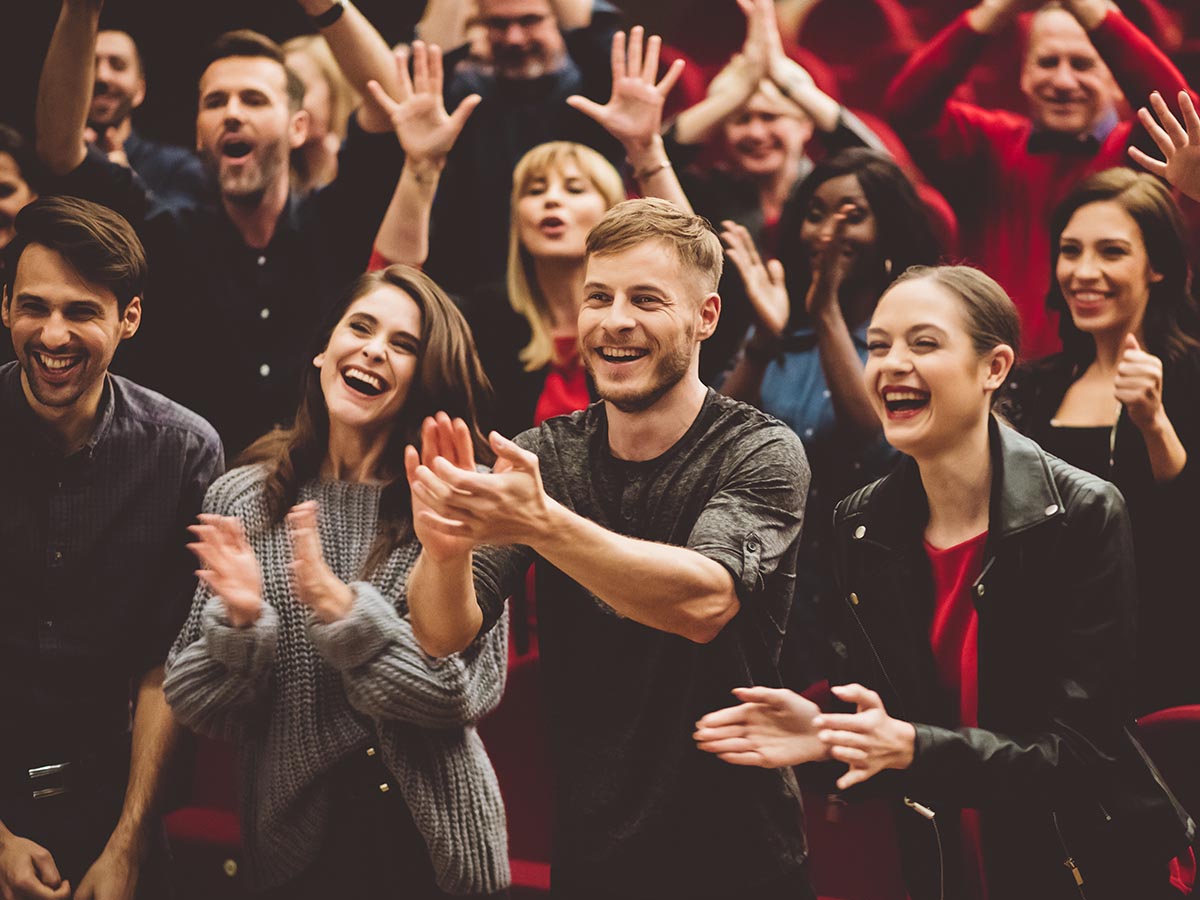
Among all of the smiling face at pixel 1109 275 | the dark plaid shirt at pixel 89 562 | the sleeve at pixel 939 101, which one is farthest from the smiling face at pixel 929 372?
the sleeve at pixel 939 101

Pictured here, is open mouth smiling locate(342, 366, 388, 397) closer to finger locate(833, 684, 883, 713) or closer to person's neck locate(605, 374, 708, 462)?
person's neck locate(605, 374, 708, 462)

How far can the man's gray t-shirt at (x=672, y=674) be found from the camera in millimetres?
1760

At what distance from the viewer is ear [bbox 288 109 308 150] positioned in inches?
130

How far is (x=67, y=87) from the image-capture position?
9.25 feet

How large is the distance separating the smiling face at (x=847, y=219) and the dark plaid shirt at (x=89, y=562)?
1.37m

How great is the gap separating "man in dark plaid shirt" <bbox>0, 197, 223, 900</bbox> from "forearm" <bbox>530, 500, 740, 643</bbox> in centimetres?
98

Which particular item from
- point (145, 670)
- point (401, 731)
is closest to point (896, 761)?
point (401, 731)

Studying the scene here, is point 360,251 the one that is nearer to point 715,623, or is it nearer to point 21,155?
point 21,155

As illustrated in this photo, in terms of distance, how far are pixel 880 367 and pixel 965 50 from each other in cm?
158

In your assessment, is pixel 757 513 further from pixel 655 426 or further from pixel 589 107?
pixel 589 107

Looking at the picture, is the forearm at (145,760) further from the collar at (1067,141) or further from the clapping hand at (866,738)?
the collar at (1067,141)

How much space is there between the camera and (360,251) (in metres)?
3.27

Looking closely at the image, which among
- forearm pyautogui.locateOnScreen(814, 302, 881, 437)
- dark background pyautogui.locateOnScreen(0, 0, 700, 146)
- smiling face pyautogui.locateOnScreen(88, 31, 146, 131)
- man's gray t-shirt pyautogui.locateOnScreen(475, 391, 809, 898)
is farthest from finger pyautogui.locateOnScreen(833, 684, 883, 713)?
dark background pyautogui.locateOnScreen(0, 0, 700, 146)

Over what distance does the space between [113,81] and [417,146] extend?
1.16m
